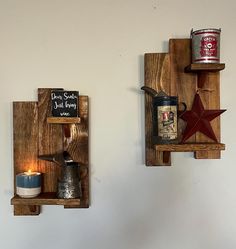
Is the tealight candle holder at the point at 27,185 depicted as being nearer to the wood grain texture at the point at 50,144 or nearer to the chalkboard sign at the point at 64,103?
the wood grain texture at the point at 50,144

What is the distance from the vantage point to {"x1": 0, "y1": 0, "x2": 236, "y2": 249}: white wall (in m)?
1.06

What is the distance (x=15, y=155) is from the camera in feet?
3.44

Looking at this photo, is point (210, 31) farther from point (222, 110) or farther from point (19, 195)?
point (19, 195)

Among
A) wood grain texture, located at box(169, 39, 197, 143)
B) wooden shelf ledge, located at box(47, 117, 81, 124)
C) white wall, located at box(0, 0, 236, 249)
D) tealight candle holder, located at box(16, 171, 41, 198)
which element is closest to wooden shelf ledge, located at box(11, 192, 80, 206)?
tealight candle holder, located at box(16, 171, 41, 198)

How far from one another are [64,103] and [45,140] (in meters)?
0.16

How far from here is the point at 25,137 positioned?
1.05m

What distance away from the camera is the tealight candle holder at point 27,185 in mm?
974

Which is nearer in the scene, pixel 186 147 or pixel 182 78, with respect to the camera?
pixel 186 147

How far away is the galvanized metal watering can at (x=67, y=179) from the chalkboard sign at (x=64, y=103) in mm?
145

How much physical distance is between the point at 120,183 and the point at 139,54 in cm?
45

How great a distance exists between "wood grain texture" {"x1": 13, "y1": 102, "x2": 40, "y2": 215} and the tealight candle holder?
0.23ft

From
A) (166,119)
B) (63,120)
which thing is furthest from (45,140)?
(166,119)

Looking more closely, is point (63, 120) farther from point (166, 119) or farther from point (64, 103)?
point (166, 119)

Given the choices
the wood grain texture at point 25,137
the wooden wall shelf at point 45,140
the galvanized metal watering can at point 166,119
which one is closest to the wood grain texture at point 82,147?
the wooden wall shelf at point 45,140
